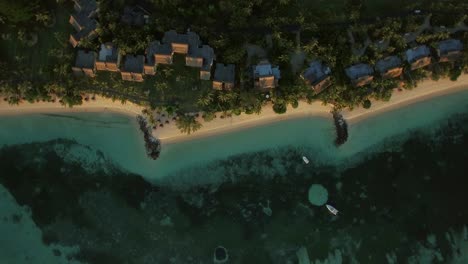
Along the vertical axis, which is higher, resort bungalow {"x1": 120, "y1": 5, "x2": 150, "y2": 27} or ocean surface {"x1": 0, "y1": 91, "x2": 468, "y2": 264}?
resort bungalow {"x1": 120, "y1": 5, "x2": 150, "y2": 27}

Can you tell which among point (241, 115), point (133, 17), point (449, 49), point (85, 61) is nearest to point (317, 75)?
point (241, 115)

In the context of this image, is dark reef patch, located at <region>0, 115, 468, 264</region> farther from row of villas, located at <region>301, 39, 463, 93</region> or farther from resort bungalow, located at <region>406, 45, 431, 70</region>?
resort bungalow, located at <region>406, 45, 431, 70</region>

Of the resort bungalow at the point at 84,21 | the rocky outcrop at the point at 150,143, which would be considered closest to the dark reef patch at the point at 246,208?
the rocky outcrop at the point at 150,143

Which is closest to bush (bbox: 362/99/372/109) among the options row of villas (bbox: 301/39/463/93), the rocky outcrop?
row of villas (bbox: 301/39/463/93)

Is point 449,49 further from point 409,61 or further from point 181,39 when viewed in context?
point 181,39

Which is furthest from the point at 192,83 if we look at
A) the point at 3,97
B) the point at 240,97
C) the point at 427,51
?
the point at 427,51
